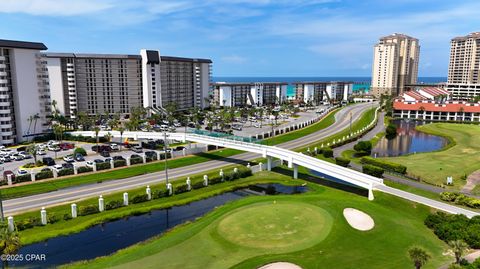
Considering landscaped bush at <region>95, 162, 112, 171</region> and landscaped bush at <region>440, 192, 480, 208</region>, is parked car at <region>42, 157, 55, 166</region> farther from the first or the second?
landscaped bush at <region>440, 192, 480, 208</region>

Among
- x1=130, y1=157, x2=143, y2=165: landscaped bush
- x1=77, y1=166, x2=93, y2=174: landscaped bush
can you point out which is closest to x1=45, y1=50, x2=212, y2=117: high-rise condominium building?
x1=130, y1=157, x2=143, y2=165: landscaped bush

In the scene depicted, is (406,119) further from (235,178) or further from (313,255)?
(313,255)

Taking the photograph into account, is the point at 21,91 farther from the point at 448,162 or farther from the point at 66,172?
the point at 448,162

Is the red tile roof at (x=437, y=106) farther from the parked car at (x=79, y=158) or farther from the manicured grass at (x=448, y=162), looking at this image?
the parked car at (x=79, y=158)

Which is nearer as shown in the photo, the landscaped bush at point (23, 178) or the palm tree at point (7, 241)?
the palm tree at point (7, 241)

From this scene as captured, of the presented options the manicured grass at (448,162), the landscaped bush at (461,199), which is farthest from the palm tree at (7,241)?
the manicured grass at (448,162)

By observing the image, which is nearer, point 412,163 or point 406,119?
point 412,163

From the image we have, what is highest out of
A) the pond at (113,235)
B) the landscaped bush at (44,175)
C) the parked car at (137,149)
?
the parked car at (137,149)

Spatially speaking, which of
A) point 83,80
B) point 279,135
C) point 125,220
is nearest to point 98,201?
point 125,220
